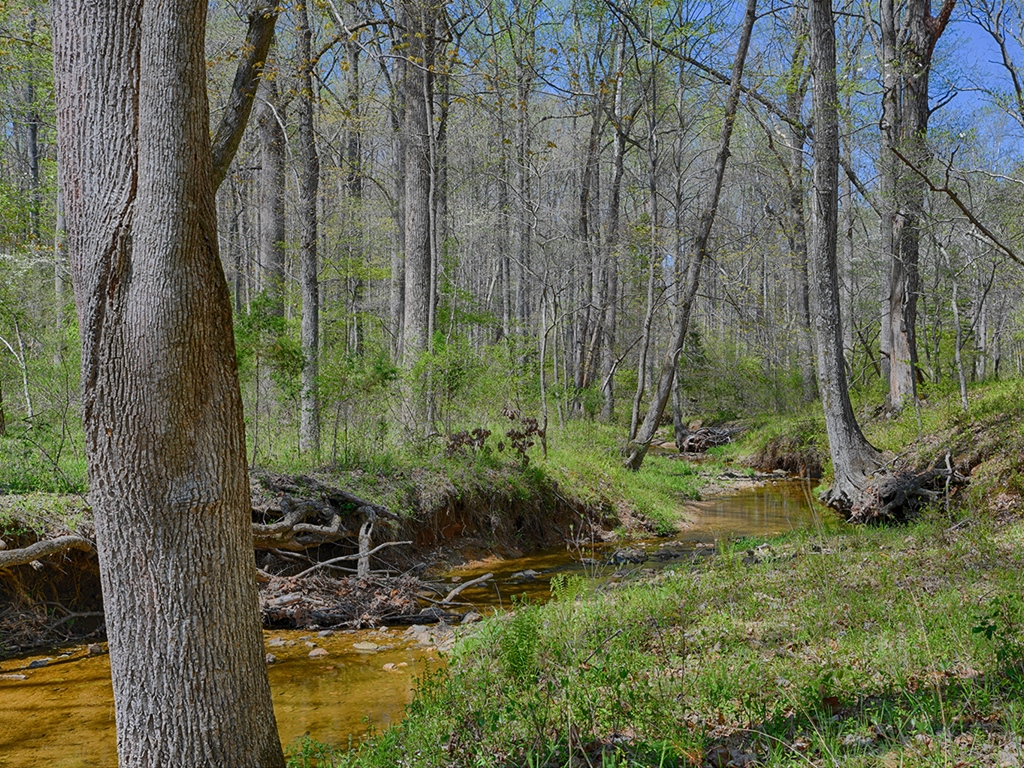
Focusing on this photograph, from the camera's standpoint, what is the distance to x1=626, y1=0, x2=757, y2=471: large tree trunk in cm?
1267

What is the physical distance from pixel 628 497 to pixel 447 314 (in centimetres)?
673

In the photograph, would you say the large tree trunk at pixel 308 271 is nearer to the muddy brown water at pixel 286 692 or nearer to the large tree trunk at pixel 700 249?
the muddy brown water at pixel 286 692

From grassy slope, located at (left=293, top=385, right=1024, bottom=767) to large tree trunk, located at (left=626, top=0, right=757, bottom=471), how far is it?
23.8 feet

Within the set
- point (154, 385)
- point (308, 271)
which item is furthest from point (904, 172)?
point (154, 385)

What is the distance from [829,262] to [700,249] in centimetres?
288

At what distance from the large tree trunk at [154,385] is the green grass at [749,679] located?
1056mm

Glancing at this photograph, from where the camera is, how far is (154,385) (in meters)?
2.96

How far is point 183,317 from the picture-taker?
299 centimetres

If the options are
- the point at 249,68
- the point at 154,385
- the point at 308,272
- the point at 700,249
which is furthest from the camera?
the point at 700,249

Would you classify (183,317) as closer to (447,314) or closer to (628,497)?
(628,497)

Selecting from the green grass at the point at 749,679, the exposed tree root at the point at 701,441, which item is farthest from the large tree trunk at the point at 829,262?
the exposed tree root at the point at 701,441

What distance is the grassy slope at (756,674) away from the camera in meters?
3.14

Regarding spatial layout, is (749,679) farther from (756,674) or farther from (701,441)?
(701,441)

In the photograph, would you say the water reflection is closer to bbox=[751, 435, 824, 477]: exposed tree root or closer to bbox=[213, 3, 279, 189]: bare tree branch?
bbox=[213, 3, 279, 189]: bare tree branch
